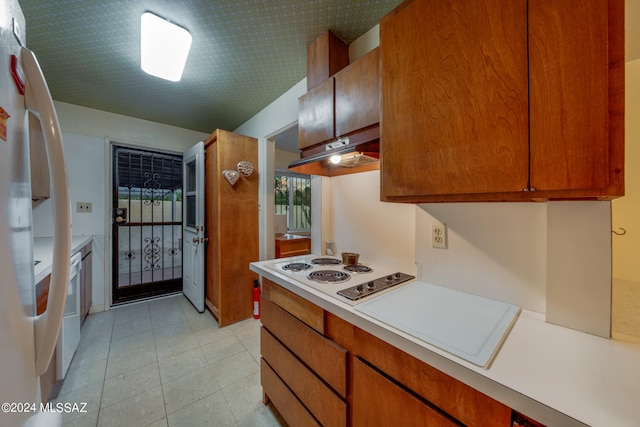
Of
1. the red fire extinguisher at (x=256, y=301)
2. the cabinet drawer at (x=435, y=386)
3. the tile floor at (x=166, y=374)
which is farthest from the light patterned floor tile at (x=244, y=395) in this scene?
the cabinet drawer at (x=435, y=386)

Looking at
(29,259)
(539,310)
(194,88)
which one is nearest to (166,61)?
(194,88)

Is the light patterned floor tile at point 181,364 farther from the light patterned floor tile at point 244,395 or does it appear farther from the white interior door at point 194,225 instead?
the white interior door at point 194,225

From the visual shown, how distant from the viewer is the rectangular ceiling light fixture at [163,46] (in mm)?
1406

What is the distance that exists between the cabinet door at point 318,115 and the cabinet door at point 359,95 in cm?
6

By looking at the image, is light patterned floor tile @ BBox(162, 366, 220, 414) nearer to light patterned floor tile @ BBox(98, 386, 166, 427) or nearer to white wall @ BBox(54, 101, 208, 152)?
light patterned floor tile @ BBox(98, 386, 166, 427)

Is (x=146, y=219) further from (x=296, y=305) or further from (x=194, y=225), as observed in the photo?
(x=296, y=305)

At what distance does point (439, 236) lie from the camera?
1.15 metres

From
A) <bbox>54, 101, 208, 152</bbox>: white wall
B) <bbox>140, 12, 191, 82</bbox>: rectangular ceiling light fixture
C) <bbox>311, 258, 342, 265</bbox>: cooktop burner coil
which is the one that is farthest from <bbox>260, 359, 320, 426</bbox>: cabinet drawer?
<bbox>54, 101, 208, 152</bbox>: white wall

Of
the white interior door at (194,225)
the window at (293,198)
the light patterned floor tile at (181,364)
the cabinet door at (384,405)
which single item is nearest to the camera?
the cabinet door at (384,405)

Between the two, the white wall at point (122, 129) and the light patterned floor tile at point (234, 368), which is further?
the white wall at point (122, 129)

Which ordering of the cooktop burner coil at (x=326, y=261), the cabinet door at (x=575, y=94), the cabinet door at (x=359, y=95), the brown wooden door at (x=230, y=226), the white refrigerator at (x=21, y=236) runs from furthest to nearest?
the brown wooden door at (x=230, y=226)
the cooktop burner coil at (x=326, y=261)
the cabinet door at (x=359, y=95)
the cabinet door at (x=575, y=94)
the white refrigerator at (x=21, y=236)

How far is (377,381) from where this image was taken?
796 mm

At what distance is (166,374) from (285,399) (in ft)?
A: 3.49

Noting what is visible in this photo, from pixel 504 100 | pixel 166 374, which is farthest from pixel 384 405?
pixel 166 374
